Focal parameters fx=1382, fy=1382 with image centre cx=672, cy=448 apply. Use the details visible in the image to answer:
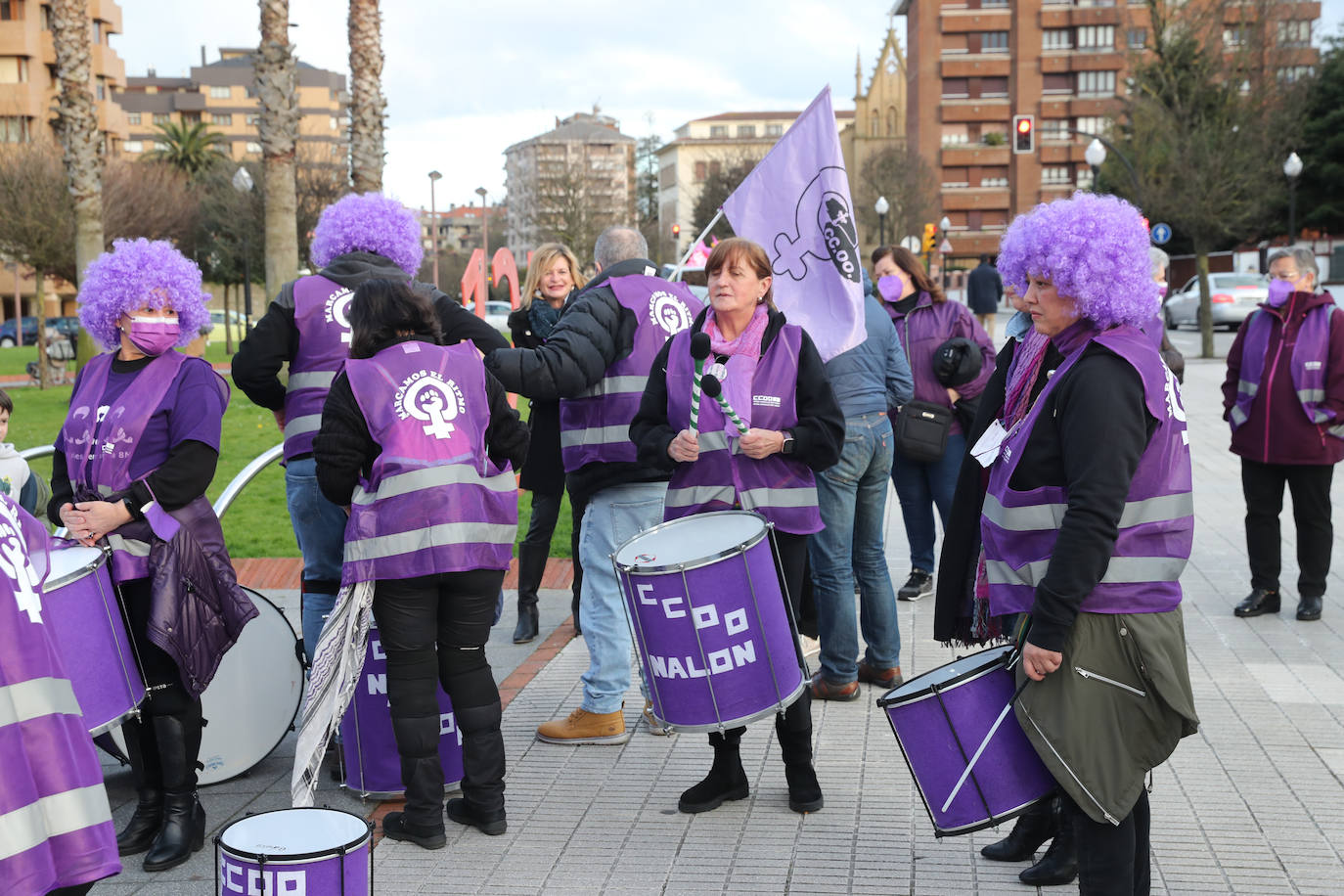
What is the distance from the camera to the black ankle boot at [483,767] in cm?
465

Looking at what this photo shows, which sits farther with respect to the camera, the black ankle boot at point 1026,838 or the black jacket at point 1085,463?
the black ankle boot at point 1026,838

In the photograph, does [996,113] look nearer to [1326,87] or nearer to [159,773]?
[1326,87]

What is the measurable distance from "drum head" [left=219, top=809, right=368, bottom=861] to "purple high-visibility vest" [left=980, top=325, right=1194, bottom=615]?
71.0 inches

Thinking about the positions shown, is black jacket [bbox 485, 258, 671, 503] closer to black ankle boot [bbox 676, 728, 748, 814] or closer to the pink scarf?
the pink scarf

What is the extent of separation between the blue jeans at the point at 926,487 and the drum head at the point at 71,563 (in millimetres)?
4672

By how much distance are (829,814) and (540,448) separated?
10.4ft

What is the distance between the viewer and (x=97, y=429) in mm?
4555

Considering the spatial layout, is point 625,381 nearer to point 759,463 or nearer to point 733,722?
point 759,463

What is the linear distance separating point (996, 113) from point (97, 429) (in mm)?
89477

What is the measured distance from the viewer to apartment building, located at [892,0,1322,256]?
85688mm

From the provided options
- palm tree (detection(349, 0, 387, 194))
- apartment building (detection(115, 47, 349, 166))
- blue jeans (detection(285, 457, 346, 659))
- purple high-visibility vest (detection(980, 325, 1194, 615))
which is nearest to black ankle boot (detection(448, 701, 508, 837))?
blue jeans (detection(285, 457, 346, 659))

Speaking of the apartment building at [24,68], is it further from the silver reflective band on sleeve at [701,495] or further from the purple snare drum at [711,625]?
the purple snare drum at [711,625]

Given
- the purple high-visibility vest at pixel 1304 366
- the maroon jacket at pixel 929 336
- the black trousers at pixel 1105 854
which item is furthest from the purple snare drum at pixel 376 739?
the purple high-visibility vest at pixel 1304 366

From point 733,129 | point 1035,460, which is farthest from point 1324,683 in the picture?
point 733,129
